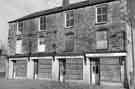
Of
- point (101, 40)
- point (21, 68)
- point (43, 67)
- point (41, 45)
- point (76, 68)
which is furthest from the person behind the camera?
point (21, 68)

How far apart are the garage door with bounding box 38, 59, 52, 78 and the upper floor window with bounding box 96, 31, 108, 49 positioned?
7.47m

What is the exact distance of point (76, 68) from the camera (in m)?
22.8

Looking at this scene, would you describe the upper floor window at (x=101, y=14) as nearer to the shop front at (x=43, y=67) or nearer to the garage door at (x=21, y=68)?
the shop front at (x=43, y=67)

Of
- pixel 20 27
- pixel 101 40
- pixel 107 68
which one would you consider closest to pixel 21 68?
pixel 20 27

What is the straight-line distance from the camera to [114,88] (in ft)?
62.4

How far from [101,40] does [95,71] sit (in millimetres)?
3450

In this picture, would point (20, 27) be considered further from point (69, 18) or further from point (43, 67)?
point (69, 18)

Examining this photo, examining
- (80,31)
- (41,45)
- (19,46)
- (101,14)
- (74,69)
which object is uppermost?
(101,14)

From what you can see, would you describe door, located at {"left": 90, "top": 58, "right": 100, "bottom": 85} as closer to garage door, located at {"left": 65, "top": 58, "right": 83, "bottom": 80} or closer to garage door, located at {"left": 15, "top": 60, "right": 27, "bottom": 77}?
garage door, located at {"left": 65, "top": 58, "right": 83, "bottom": 80}

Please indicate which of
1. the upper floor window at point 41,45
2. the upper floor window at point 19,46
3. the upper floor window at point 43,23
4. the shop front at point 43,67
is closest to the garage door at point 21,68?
the upper floor window at point 19,46

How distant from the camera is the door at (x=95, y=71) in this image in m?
21.2

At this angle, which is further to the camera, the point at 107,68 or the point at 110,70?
the point at 107,68

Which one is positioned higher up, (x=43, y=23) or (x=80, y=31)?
(x=43, y=23)

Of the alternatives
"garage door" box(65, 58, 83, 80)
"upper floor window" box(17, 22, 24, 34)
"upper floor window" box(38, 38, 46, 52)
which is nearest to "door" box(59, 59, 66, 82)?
"garage door" box(65, 58, 83, 80)
